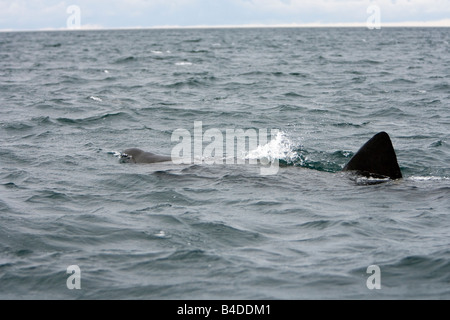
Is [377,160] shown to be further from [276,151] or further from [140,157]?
[140,157]

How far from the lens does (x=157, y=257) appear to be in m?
8.31

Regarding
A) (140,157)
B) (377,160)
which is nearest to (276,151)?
(140,157)

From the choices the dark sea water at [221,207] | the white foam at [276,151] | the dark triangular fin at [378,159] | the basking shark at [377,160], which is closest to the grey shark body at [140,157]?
the dark sea water at [221,207]

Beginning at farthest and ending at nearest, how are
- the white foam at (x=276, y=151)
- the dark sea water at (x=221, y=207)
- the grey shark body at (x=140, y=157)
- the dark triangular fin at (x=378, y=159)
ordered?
the white foam at (x=276, y=151), the grey shark body at (x=140, y=157), the dark triangular fin at (x=378, y=159), the dark sea water at (x=221, y=207)

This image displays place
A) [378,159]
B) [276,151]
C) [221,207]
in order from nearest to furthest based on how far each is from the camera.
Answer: [221,207] → [378,159] → [276,151]

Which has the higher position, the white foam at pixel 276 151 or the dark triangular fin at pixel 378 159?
the white foam at pixel 276 151

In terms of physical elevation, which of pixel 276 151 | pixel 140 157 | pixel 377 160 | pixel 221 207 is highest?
pixel 276 151

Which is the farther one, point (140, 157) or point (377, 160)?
point (140, 157)

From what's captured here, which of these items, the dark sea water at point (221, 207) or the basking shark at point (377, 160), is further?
the basking shark at point (377, 160)

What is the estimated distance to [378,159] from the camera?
11.8 m

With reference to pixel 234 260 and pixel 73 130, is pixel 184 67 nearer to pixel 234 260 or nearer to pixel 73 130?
pixel 73 130

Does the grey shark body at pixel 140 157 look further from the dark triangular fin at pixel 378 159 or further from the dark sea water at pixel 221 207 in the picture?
the dark triangular fin at pixel 378 159

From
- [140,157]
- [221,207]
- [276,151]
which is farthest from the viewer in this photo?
[276,151]

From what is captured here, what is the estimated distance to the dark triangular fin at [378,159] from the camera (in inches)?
456
